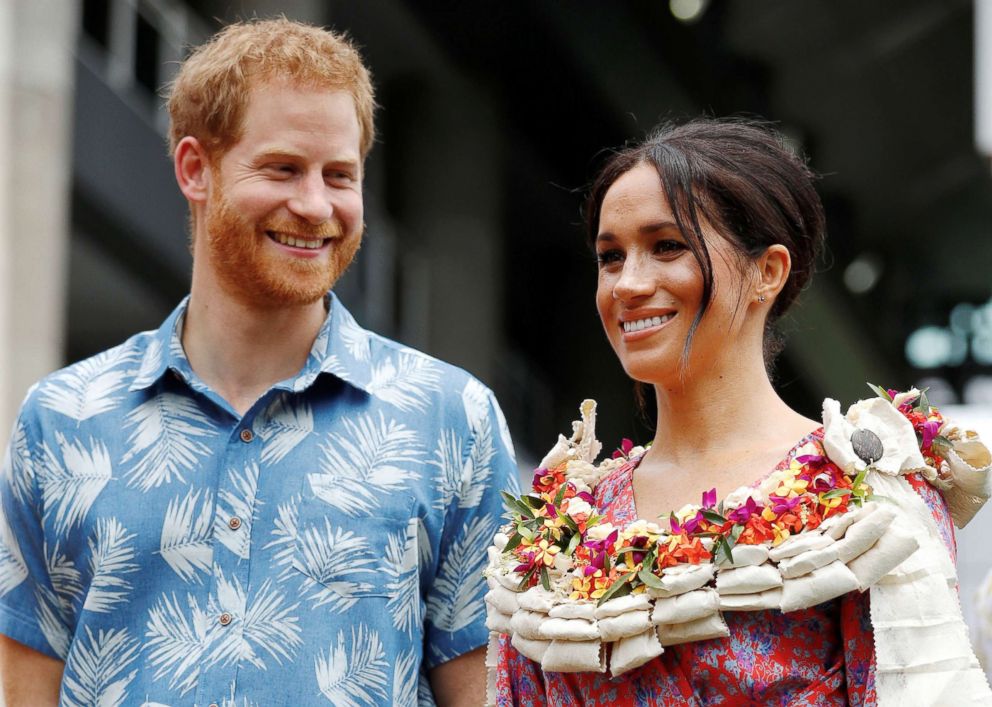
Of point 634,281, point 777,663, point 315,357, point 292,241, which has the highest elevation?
point 292,241

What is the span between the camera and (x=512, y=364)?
13719 mm

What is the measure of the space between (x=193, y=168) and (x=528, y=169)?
972 centimetres

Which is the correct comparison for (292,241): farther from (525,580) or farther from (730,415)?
(730,415)

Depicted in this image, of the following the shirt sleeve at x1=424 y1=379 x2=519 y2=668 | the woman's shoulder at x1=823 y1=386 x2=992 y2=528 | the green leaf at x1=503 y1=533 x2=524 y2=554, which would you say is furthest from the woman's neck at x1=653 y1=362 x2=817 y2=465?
the shirt sleeve at x1=424 y1=379 x2=519 y2=668

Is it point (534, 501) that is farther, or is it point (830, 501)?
point (534, 501)

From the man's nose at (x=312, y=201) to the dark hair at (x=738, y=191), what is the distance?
0.66m

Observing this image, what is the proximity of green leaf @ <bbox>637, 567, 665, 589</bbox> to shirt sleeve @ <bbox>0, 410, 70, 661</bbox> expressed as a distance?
1.34 m

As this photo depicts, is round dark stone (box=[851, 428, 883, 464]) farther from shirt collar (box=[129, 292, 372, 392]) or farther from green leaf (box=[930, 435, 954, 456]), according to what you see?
shirt collar (box=[129, 292, 372, 392])

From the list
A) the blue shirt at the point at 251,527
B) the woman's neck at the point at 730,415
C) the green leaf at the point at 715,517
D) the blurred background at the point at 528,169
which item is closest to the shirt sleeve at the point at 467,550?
the blue shirt at the point at 251,527

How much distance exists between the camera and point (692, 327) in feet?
8.99

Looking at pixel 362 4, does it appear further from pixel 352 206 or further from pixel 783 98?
pixel 352 206

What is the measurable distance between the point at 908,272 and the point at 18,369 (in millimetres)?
10885

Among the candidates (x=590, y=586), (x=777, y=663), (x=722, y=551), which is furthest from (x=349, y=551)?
(x=777, y=663)

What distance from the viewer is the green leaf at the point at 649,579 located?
2.55 m
